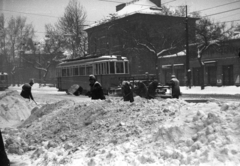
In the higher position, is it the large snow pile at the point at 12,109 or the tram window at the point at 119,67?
the tram window at the point at 119,67

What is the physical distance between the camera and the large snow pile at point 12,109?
12533mm

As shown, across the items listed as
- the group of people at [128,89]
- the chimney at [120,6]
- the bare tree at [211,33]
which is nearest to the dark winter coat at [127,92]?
the group of people at [128,89]

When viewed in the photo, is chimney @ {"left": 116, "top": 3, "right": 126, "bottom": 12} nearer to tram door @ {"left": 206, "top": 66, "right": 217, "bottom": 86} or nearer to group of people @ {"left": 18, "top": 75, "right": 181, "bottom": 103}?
tram door @ {"left": 206, "top": 66, "right": 217, "bottom": 86}

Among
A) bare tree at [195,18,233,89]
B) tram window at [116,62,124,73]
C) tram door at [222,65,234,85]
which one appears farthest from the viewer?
tram door at [222,65,234,85]

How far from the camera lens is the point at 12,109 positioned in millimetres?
13227

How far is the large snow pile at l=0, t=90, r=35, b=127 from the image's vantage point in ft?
41.1

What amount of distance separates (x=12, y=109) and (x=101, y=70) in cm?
1065

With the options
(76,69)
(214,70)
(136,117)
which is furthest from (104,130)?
(214,70)

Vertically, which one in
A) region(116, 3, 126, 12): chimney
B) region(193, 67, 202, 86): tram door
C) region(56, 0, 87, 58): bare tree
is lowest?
region(193, 67, 202, 86): tram door

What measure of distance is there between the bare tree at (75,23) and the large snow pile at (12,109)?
80.7 ft

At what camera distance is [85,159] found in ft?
19.1

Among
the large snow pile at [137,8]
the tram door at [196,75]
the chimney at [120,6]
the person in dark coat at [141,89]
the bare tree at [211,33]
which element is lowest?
the person in dark coat at [141,89]

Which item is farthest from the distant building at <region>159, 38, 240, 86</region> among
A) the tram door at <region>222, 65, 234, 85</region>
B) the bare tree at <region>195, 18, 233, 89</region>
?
the bare tree at <region>195, 18, 233, 89</region>

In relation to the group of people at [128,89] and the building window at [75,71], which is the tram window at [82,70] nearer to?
the building window at [75,71]
